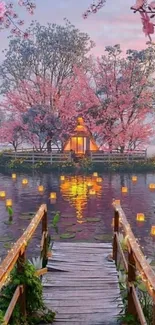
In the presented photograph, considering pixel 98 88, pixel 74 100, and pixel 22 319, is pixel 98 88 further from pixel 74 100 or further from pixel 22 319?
pixel 22 319

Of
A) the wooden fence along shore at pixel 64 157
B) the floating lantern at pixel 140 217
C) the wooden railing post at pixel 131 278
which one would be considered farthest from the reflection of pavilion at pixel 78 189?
the wooden railing post at pixel 131 278

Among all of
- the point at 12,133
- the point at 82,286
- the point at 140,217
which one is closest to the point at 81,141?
the point at 12,133

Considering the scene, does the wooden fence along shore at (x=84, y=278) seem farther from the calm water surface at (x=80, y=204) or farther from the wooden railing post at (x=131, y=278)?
the calm water surface at (x=80, y=204)

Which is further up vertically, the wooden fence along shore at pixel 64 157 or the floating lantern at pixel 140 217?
the wooden fence along shore at pixel 64 157

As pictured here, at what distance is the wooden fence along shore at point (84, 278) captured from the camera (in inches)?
135

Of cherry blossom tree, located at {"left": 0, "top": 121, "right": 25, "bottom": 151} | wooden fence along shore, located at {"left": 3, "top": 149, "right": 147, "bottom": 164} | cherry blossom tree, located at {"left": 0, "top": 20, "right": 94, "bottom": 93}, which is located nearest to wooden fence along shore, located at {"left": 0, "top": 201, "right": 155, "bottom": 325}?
wooden fence along shore, located at {"left": 3, "top": 149, "right": 147, "bottom": 164}

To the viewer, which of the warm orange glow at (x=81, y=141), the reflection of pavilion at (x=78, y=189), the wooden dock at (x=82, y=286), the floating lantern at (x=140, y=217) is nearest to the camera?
the wooden dock at (x=82, y=286)

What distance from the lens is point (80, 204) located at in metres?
15.5

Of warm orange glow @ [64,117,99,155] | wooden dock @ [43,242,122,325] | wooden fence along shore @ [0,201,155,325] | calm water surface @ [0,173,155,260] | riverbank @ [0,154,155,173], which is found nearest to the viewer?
wooden fence along shore @ [0,201,155,325]

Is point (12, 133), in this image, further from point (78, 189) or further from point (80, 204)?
point (80, 204)

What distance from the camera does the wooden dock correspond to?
4.26 metres

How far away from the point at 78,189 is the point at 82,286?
45.0 feet

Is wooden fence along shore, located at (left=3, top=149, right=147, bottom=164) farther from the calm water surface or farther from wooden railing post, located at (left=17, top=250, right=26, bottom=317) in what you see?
wooden railing post, located at (left=17, top=250, right=26, bottom=317)

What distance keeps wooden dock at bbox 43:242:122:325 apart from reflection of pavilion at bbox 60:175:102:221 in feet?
23.0
